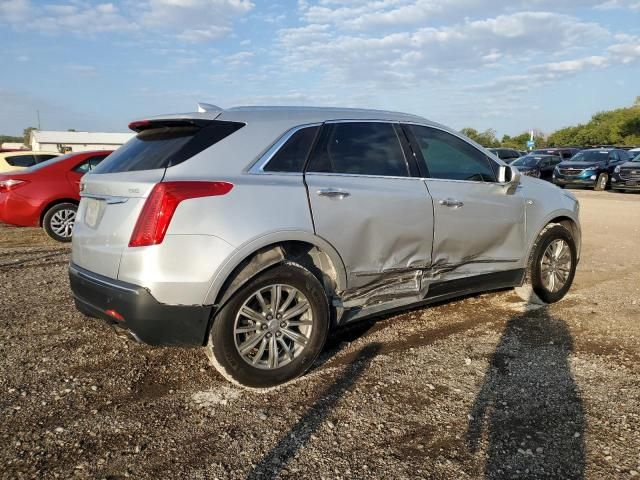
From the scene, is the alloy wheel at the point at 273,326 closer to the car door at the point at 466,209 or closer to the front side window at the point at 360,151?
the front side window at the point at 360,151

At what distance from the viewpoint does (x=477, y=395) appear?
134 inches

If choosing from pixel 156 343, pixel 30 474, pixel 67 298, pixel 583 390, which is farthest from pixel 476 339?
pixel 67 298

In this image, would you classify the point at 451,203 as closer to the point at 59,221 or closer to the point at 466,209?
the point at 466,209

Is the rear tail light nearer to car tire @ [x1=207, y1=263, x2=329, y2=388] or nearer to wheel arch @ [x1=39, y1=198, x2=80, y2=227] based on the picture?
wheel arch @ [x1=39, y1=198, x2=80, y2=227]

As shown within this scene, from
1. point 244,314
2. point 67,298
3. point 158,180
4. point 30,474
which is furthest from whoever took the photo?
point 67,298

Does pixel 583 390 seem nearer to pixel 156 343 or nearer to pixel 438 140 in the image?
pixel 438 140

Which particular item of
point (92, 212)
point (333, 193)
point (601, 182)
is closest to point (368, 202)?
point (333, 193)

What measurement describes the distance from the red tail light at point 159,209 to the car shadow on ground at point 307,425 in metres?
1.31

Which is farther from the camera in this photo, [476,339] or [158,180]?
[476,339]

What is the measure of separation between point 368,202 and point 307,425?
61.0 inches

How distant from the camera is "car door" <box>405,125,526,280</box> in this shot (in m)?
4.27

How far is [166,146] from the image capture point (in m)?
3.44

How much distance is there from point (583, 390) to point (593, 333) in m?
1.23

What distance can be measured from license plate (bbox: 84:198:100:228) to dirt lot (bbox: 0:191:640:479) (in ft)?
3.39
